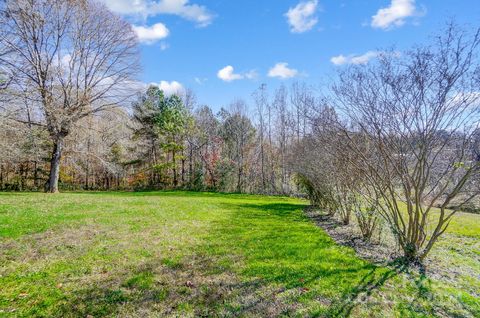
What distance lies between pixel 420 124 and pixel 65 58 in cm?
1607

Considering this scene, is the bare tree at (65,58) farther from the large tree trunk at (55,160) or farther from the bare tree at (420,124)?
the bare tree at (420,124)

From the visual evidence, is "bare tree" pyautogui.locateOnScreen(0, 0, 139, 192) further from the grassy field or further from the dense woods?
the grassy field

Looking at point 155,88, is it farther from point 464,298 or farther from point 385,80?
point 464,298

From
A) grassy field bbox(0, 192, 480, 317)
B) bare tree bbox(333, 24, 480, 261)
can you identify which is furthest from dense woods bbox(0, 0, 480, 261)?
grassy field bbox(0, 192, 480, 317)

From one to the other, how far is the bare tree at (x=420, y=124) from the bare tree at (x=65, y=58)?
41.9 ft

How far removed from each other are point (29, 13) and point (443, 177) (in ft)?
55.7

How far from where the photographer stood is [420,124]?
5.34m

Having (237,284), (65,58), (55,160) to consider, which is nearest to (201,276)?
(237,284)

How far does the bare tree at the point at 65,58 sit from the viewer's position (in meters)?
12.7

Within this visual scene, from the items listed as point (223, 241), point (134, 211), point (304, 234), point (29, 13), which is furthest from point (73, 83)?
point (304, 234)

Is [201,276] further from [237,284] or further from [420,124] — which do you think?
[420,124]

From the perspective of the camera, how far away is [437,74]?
4992mm

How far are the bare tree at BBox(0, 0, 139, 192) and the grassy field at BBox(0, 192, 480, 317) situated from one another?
820 cm

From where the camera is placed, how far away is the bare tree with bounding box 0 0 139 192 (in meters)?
12.7
